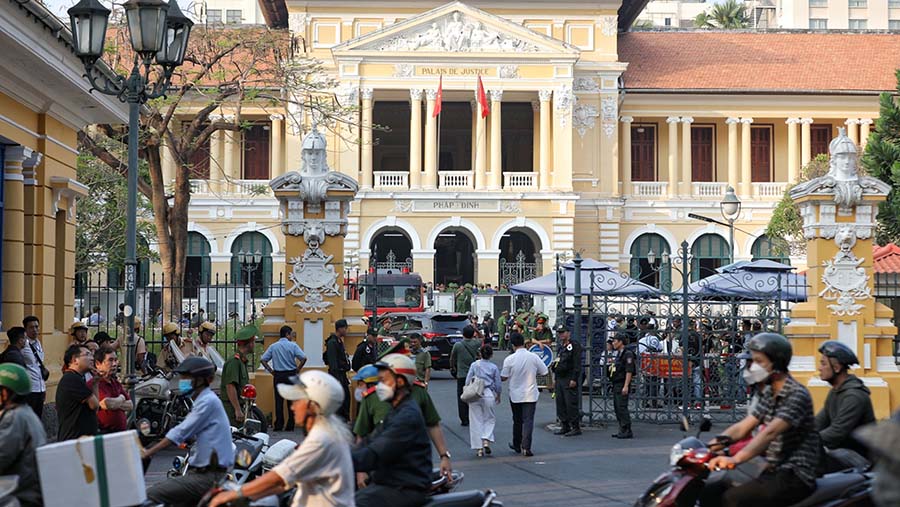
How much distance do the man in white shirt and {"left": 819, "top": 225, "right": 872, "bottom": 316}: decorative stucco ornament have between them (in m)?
4.62

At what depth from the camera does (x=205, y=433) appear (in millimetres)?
7938

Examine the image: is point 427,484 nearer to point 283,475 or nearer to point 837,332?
point 283,475

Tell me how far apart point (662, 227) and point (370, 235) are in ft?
43.3

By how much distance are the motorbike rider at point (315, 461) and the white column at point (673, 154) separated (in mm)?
49601

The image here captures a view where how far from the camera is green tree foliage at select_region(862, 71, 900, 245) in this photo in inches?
1050

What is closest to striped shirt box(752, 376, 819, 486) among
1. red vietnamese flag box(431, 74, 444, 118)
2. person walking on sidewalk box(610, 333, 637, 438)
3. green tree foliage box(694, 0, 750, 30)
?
person walking on sidewalk box(610, 333, 637, 438)

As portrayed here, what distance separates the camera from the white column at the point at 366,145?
164 ft

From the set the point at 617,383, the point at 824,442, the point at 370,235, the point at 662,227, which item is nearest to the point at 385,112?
the point at 370,235

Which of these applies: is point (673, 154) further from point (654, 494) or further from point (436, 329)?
point (654, 494)

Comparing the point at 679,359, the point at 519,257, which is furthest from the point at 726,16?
the point at 679,359

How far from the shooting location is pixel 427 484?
24.5 feet

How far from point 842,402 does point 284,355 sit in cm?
952

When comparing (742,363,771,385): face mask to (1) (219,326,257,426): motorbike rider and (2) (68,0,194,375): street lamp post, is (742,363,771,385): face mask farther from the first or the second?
(1) (219,326,257,426): motorbike rider

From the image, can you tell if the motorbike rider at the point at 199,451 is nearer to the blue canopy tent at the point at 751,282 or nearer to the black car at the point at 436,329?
the blue canopy tent at the point at 751,282
